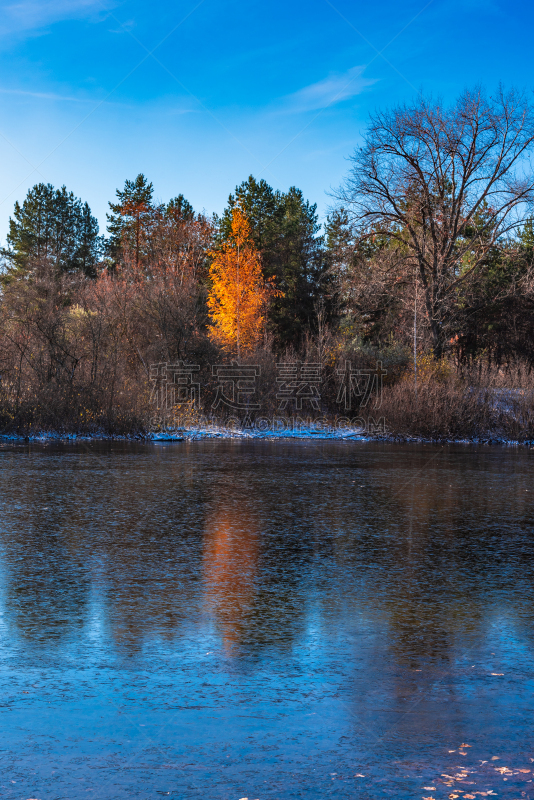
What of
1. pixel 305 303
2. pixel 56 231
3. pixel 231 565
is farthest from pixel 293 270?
pixel 231 565

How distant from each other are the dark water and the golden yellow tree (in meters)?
42.1

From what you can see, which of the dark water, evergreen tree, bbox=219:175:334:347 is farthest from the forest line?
the dark water

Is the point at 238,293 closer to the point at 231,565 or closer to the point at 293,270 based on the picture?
the point at 293,270

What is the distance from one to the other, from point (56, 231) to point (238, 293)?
98.1 feet

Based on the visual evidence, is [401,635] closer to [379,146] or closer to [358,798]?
[358,798]

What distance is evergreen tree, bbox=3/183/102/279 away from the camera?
2938 inches

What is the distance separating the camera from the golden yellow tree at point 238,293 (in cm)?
5450

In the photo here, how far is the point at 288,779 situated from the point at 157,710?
105cm

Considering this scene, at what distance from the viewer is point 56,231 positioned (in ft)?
252

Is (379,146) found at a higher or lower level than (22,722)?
higher

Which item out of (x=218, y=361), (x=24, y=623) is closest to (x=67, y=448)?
(x=218, y=361)

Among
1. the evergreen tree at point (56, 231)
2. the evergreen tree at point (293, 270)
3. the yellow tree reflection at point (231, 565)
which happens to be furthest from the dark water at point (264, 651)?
the evergreen tree at point (56, 231)

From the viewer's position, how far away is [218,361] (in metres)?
38.4

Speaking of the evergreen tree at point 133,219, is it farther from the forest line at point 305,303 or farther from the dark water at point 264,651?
the dark water at point 264,651
